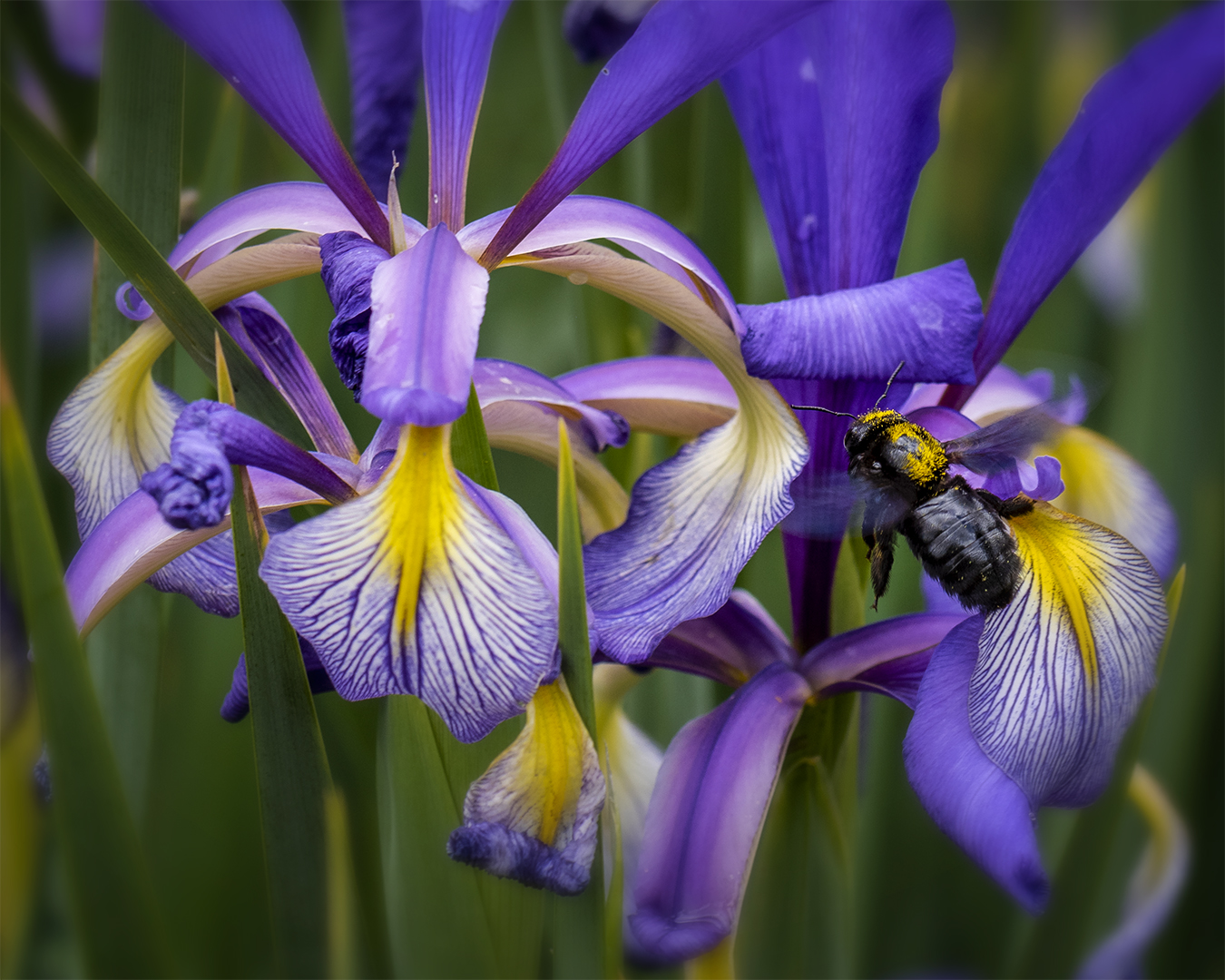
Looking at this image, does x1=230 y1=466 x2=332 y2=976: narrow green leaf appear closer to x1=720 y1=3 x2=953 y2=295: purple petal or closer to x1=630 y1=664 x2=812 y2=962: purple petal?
x1=630 y1=664 x2=812 y2=962: purple petal

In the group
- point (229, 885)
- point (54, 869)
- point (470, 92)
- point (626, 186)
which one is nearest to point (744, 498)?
point (470, 92)

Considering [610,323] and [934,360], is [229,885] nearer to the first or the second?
[610,323]

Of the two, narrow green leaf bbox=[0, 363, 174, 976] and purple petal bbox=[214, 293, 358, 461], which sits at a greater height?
purple petal bbox=[214, 293, 358, 461]

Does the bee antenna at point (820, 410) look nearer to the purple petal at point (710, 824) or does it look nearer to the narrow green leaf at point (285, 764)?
the purple petal at point (710, 824)

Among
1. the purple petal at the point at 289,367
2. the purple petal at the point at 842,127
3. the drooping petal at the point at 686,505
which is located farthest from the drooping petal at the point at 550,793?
the purple petal at the point at 842,127

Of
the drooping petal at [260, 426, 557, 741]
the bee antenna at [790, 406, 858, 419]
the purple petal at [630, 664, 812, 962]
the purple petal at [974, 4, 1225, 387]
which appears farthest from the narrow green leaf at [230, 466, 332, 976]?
the purple petal at [974, 4, 1225, 387]

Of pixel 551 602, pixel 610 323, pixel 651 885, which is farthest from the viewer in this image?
pixel 610 323
